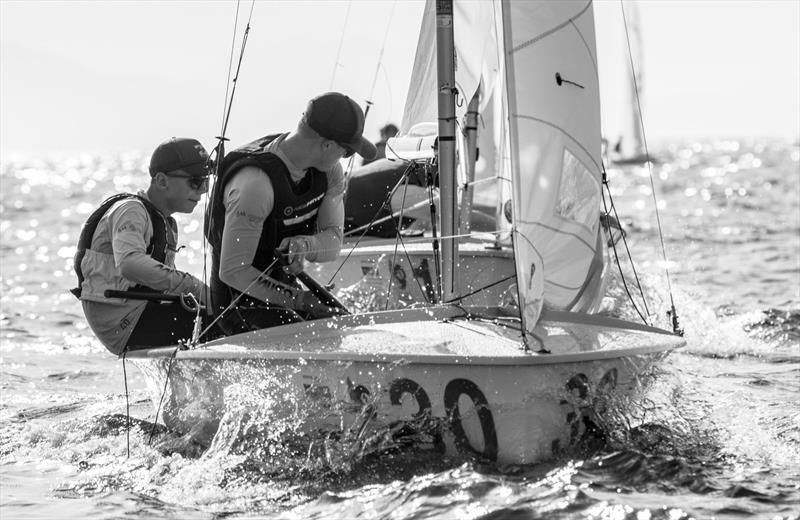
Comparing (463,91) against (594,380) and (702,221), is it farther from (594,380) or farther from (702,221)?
(702,221)

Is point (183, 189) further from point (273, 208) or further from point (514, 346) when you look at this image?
point (514, 346)

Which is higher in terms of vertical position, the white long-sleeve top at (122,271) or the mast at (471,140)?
the mast at (471,140)

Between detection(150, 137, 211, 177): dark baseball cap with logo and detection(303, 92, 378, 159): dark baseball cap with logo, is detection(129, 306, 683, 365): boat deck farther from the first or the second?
detection(150, 137, 211, 177): dark baseball cap with logo

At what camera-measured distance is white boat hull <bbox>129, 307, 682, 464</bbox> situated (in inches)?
154

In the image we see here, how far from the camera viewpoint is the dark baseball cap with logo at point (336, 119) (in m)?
4.64

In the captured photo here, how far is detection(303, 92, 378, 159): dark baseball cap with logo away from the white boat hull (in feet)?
2.57

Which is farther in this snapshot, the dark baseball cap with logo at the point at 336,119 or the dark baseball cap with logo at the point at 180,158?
the dark baseball cap with logo at the point at 180,158

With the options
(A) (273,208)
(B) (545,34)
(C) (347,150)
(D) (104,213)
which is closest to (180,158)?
(D) (104,213)

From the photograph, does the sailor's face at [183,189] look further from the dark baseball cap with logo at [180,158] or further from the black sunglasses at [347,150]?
the black sunglasses at [347,150]

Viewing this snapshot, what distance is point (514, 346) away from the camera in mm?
4035

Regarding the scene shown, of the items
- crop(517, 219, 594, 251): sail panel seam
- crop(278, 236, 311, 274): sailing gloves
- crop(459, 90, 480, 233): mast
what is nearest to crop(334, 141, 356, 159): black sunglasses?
crop(278, 236, 311, 274): sailing gloves

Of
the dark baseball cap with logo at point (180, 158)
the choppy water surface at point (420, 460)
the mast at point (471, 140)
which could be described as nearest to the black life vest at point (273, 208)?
the dark baseball cap with logo at point (180, 158)

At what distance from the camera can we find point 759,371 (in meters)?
6.69

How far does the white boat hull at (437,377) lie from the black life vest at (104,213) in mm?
739
